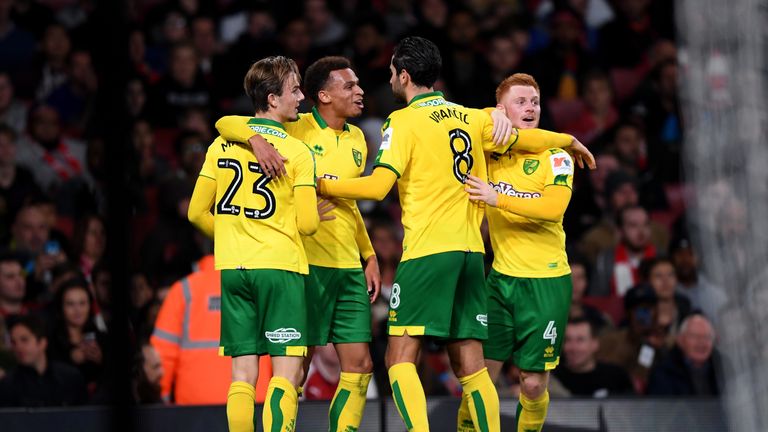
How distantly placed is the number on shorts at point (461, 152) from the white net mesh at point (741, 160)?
1060mm

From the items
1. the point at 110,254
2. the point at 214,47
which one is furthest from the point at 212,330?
the point at 214,47

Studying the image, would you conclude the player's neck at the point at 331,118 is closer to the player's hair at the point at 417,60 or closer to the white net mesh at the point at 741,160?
the player's hair at the point at 417,60

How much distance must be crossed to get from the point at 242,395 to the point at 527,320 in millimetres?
1441

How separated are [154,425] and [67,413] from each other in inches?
18.3

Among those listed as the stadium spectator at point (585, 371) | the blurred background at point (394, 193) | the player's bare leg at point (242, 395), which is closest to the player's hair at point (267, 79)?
the blurred background at point (394, 193)

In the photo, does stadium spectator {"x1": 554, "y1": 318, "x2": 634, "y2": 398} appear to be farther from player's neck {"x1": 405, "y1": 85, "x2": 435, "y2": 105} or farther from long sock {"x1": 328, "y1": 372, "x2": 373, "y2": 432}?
player's neck {"x1": 405, "y1": 85, "x2": 435, "y2": 105}

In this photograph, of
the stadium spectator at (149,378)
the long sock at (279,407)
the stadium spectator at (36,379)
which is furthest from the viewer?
the stadium spectator at (149,378)

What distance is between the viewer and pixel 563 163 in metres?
5.87

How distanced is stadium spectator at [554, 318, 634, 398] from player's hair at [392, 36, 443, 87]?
9.85 feet

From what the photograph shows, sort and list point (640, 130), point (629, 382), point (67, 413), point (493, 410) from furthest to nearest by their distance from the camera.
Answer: point (640, 130), point (629, 382), point (67, 413), point (493, 410)

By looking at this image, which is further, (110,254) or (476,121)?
(476,121)

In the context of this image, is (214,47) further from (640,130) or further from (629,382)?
(629,382)

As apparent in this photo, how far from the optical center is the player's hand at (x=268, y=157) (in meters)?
5.21

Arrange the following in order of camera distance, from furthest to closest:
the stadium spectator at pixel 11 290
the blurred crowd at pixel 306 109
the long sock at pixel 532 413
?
1. the stadium spectator at pixel 11 290
2. the blurred crowd at pixel 306 109
3. the long sock at pixel 532 413
